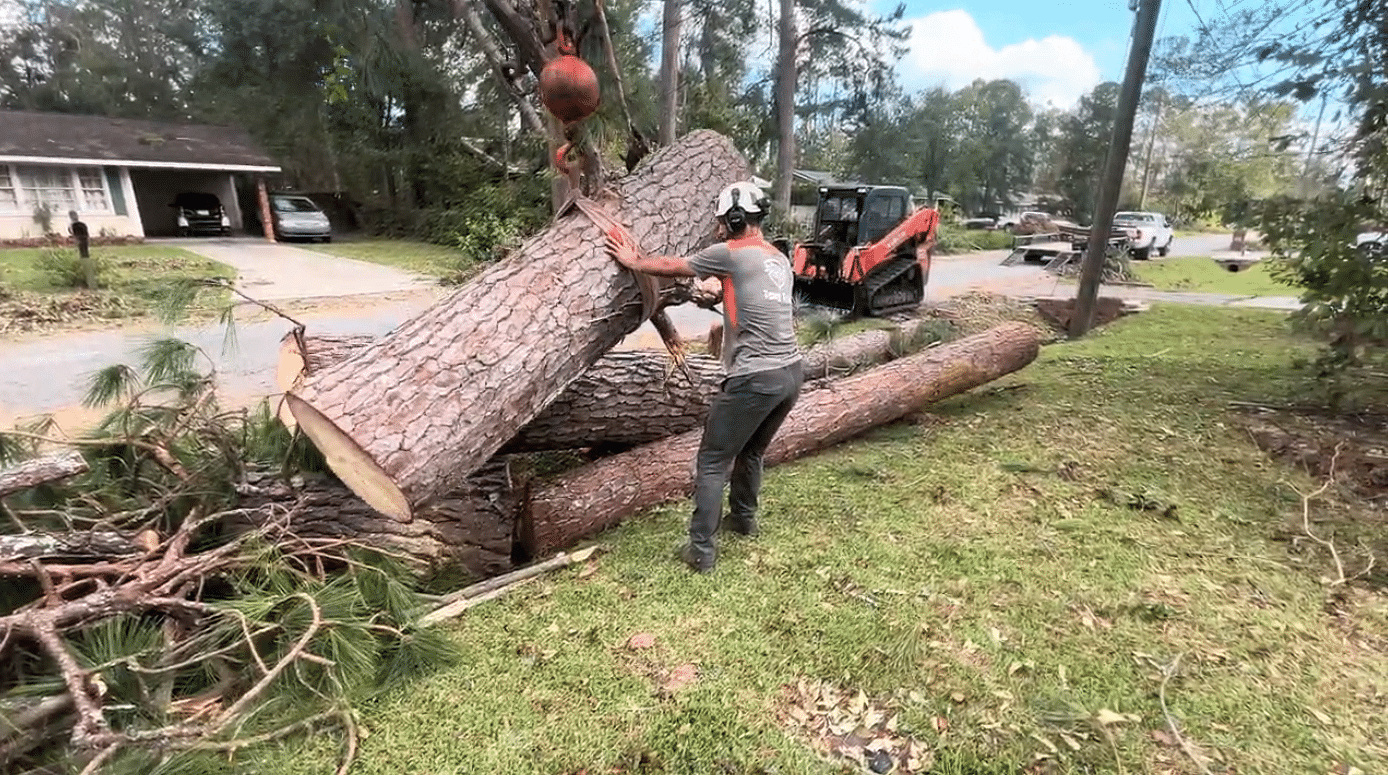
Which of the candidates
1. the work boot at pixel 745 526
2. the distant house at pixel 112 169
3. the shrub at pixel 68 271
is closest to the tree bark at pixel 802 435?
the work boot at pixel 745 526

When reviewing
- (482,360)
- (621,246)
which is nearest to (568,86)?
(621,246)

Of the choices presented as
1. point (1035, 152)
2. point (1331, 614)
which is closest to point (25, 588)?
point (1331, 614)

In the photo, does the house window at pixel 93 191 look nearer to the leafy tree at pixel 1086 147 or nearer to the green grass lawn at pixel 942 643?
the green grass lawn at pixel 942 643

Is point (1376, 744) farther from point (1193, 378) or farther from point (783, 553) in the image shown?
point (1193, 378)

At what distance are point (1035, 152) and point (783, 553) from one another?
1362 inches

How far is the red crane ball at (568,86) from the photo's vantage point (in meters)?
2.65

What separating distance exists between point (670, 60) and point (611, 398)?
11.2 metres

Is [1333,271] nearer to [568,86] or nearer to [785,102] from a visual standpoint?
[568,86]

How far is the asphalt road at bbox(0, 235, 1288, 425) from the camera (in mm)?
5219

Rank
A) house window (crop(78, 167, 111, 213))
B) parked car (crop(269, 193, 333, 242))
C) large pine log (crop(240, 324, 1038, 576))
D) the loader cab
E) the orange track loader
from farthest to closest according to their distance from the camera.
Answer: parked car (crop(269, 193, 333, 242)) → house window (crop(78, 167, 111, 213)) → the loader cab → the orange track loader → large pine log (crop(240, 324, 1038, 576))

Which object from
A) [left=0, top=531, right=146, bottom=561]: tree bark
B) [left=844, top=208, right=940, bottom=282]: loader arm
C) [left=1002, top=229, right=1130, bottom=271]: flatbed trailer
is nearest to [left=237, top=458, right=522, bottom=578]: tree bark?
[left=0, top=531, right=146, bottom=561]: tree bark

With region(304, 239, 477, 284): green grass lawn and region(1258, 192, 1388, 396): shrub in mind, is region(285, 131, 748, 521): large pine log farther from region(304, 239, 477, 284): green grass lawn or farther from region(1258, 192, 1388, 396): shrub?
region(304, 239, 477, 284): green grass lawn

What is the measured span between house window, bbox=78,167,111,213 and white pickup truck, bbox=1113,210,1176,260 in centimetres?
2563

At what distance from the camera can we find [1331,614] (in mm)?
2695
